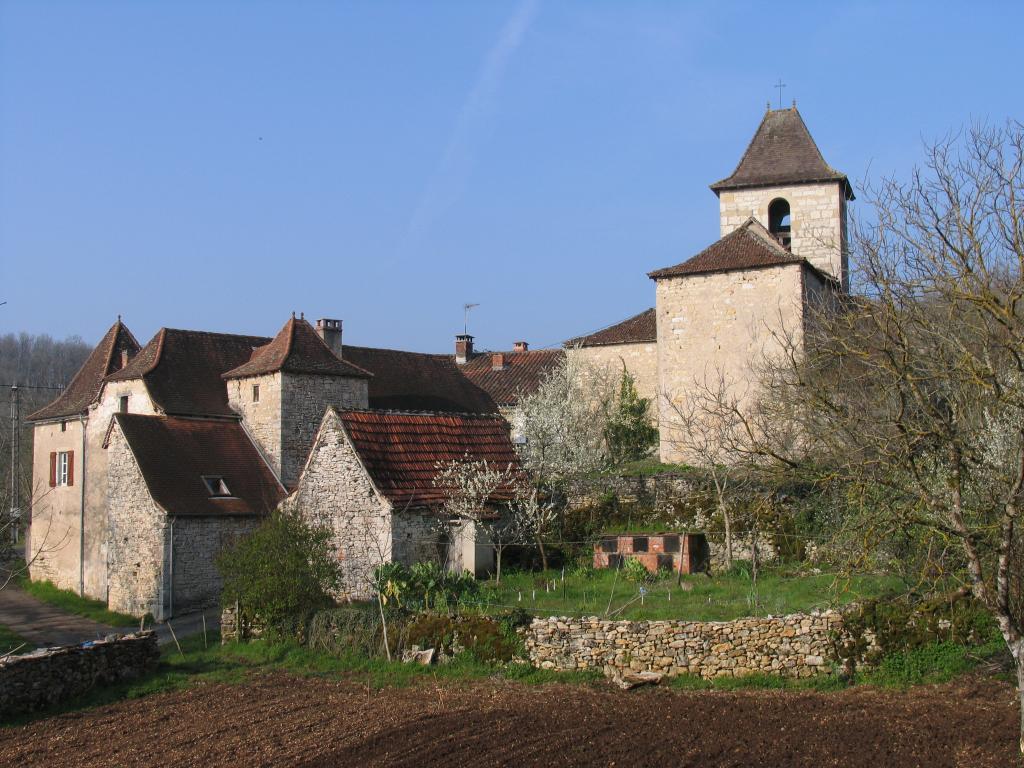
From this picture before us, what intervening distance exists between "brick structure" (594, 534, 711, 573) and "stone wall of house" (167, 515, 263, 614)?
8.75 metres

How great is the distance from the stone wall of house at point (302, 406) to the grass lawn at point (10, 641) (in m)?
7.36

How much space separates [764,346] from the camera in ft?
89.6

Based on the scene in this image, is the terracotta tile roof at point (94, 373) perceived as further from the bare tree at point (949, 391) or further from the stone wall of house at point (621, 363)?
the bare tree at point (949, 391)

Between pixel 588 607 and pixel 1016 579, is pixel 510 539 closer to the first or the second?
pixel 588 607

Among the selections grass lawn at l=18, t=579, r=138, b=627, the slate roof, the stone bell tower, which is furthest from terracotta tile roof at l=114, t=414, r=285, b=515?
the stone bell tower

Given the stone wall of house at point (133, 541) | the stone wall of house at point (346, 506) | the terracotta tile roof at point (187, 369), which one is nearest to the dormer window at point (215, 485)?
the stone wall of house at point (133, 541)

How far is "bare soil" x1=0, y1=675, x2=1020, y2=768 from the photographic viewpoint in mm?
11305

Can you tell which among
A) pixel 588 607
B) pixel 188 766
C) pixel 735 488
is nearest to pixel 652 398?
pixel 735 488

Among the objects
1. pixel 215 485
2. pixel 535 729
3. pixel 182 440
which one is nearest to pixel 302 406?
pixel 182 440

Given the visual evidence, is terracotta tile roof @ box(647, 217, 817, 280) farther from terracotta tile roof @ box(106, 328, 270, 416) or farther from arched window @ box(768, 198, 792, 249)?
terracotta tile roof @ box(106, 328, 270, 416)

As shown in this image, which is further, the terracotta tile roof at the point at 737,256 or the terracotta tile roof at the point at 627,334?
the terracotta tile roof at the point at 627,334

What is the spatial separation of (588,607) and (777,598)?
302cm

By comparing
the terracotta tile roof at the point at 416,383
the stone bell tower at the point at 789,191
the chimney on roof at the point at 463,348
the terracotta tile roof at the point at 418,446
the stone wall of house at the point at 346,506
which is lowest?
the stone wall of house at the point at 346,506

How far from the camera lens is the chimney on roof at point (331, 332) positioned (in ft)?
109
